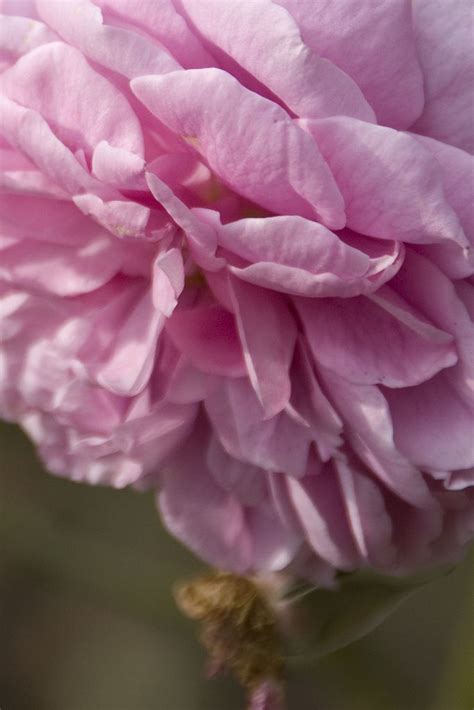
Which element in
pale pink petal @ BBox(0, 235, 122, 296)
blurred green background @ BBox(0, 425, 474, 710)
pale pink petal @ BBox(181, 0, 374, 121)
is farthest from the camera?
blurred green background @ BBox(0, 425, 474, 710)

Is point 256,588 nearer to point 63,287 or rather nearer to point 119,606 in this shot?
point 63,287

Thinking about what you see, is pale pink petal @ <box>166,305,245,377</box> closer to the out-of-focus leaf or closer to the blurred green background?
the out-of-focus leaf

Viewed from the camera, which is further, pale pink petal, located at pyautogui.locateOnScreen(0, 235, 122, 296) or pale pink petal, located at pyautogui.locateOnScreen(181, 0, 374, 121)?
pale pink petal, located at pyautogui.locateOnScreen(0, 235, 122, 296)

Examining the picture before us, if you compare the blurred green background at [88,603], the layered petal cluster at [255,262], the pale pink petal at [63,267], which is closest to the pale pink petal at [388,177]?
the layered petal cluster at [255,262]

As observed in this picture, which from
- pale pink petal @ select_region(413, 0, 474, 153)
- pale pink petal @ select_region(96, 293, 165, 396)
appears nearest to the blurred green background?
pale pink petal @ select_region(96, 293, 165, 396)

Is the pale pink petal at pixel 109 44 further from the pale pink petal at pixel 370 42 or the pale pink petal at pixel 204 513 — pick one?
the pale pink petal at pixel 204 513

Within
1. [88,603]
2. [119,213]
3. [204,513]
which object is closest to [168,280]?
[119,213]

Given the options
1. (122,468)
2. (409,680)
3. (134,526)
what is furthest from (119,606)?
(122,468)
